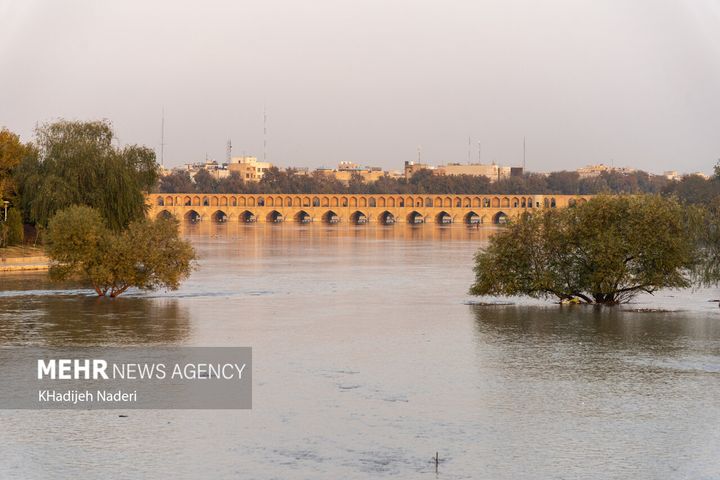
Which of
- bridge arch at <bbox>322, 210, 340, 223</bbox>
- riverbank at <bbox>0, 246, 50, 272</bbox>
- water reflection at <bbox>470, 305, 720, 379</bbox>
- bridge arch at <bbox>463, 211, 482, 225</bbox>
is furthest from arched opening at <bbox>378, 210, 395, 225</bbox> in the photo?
water reflection at <bbox>470, 305, 720, 379</bbox>

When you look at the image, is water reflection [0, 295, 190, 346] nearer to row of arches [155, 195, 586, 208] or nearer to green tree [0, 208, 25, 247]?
green tree [0, 208, 25, 247]

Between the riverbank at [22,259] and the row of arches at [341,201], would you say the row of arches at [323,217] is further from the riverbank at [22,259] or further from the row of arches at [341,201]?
the riverbank at [22,259]

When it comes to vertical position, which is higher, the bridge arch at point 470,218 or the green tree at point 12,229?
the green tree at point 12,229

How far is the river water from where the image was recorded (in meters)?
15.3

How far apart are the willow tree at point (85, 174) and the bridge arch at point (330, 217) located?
101493 mm

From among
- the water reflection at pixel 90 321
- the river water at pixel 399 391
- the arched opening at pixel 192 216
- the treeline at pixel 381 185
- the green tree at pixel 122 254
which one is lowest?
the river water at pixel 399 391

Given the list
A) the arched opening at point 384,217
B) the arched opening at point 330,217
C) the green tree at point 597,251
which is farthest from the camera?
the arched opening at point 384,217

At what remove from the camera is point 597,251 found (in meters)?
31.5

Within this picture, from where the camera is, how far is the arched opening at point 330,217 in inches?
5960

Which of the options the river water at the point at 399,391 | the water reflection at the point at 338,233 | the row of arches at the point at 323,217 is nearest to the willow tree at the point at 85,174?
the river water at the point at 399,391

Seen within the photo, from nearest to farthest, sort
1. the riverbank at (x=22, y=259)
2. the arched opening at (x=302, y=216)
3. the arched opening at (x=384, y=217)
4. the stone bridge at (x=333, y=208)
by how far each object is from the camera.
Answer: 1. the riverbank at (x=22, y=259)
2. the stone bridge at (x=333, y=208)
3. the arched opening at (x=384, y=217)
4. the arched opening at (x=302, y=216)

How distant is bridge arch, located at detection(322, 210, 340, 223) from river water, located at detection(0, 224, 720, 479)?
114 m

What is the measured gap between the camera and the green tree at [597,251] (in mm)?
31547

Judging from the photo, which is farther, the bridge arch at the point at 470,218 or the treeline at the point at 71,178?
the bridge arch at the point at 470,218
